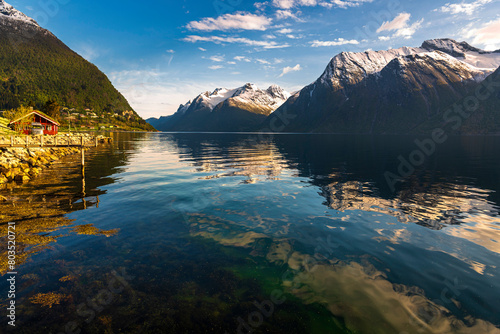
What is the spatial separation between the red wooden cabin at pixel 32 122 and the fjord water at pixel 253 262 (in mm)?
66773

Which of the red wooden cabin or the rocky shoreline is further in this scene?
the red wooden cabin

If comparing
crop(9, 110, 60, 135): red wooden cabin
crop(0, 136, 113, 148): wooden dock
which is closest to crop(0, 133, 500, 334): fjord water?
crop(0, 136, 113, 148): wooden dock

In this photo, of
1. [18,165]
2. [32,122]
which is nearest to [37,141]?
[32,122]

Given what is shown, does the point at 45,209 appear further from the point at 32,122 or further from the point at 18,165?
the point at 32,122

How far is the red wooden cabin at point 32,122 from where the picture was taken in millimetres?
72000

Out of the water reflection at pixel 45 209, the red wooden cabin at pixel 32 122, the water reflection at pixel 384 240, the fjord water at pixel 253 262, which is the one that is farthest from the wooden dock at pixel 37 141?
the water reflection at pixel 384 240

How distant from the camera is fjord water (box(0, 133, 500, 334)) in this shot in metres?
8.43

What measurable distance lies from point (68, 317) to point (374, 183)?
3144 centimetres

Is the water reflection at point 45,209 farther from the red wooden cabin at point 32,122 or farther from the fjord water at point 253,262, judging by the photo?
the red wooden cabin at point 32,122

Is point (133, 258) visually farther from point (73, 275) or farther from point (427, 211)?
point (427, 211)

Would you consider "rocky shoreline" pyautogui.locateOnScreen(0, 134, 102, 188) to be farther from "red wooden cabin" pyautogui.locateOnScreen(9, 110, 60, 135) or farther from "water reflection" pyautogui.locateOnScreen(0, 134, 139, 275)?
"red wooden cabin" pyautogui.locateOnScreen(9, 110, 60, 135)

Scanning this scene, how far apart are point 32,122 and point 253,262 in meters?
94.7

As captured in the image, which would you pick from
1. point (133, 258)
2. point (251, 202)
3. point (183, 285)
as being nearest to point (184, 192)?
point (251, 202)

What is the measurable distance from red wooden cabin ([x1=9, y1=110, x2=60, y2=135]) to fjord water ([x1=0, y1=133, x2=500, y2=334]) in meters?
66.8
